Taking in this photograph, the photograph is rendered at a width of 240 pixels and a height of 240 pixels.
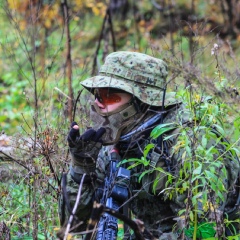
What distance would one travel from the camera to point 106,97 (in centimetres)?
378

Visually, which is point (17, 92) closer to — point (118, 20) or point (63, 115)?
point (63, 115)

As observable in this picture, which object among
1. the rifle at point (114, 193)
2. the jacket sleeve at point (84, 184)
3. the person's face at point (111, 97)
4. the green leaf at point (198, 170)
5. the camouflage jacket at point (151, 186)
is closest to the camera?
the green leaf at point (198, 170)

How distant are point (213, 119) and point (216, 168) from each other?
0.93 feet

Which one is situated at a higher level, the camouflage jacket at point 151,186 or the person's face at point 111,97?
the person's face at point 111,97

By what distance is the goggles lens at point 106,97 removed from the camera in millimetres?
3771

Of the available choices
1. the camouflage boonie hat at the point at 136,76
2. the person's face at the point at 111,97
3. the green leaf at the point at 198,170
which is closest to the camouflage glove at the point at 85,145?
the person's face at the point at 111,97

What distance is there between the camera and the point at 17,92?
9.41m

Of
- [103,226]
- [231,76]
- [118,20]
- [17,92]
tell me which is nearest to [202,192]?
[103,226]

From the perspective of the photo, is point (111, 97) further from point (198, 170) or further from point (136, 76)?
point (198, 170)

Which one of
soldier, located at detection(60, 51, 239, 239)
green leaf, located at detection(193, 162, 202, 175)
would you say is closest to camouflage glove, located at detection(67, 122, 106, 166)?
soldier, located at detection(60, 51, 239, 239)

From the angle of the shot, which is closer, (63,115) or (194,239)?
(194,239)

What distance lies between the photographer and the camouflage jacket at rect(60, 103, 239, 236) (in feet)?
11.2

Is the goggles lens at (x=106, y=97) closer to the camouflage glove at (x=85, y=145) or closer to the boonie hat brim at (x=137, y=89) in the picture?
the boonie hat brim at (x=137, y=89)

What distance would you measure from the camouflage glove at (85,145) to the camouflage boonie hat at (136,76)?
375 mm
